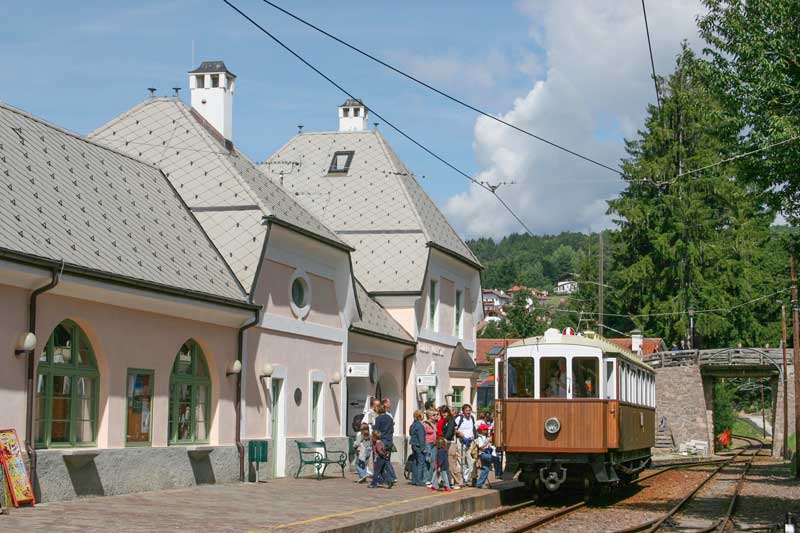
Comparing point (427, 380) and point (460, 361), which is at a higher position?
point (460, 361)

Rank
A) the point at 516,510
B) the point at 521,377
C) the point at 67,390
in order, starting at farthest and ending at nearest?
the point at 521,377 < the point at 516,510 < the point at 67,390

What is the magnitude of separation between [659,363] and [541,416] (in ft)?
119

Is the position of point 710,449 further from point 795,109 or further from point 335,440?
point 795,109

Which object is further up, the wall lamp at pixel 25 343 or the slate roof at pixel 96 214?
the slate roof at pixel 96 214

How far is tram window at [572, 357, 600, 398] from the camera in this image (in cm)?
2158

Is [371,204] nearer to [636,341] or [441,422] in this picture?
[441,422]

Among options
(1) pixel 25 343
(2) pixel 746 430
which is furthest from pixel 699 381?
(2) pixel 746 430

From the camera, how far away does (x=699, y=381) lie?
56281 millimetres

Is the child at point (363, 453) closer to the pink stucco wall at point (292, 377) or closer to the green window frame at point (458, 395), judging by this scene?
the pink stucco wall at point (292, 377)

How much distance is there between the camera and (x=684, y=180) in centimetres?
5841

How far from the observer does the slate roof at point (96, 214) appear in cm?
1722

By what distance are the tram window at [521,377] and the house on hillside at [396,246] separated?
9.12m

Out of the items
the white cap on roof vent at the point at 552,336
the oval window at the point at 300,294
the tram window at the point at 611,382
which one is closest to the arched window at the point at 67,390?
the oval window at the point at 300,294

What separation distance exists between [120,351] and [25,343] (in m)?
2.92
